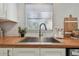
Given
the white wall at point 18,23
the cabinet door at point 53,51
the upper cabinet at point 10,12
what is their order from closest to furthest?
the cabinet door at point 53,51 < the upper cabinet at point 10,12 < the white wall at point 18,23

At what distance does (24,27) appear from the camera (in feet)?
8.92

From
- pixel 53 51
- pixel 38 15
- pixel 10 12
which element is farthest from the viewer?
pixel 38 15

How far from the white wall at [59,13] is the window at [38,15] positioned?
4.2 inches

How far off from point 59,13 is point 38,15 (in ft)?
1.41

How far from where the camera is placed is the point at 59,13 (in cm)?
273

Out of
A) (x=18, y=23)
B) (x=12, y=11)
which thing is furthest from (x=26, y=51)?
(x=12, y=11)

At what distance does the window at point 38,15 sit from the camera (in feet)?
9.14

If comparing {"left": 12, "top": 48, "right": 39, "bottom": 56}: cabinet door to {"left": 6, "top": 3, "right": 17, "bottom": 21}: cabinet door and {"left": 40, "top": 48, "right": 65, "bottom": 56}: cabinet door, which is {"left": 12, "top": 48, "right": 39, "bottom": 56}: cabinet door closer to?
{"left": 40, "top": 48, "right": 65, "bottom": 56}: cabinet door

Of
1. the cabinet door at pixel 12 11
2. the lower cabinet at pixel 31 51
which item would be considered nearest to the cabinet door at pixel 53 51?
the lower cabinet at pixel 31 51

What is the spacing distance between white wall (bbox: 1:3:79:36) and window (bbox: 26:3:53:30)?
0.11 meters

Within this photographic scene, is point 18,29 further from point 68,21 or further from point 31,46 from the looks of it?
point 31,46

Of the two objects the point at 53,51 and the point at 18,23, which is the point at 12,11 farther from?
the point at 53,51

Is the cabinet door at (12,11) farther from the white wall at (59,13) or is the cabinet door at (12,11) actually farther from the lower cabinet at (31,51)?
the lower cabinet at (31,51)

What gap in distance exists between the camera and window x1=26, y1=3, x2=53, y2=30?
279cm
